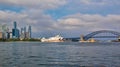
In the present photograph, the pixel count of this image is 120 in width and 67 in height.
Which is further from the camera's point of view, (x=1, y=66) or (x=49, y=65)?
(x=49, y=65)

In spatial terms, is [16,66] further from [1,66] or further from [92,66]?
[92,66]

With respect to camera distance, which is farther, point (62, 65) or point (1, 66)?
point (62, 65)

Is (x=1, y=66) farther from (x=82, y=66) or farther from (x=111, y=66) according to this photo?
(x=111, y=66)

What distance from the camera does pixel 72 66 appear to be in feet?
126

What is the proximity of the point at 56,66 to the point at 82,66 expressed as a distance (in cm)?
330

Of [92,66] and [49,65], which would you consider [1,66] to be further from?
[92,66]

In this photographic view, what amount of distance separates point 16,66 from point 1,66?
1.84m

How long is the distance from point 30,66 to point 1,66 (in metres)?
3.55

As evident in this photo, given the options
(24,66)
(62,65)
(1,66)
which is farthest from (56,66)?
(1,66)

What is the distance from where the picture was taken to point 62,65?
39375 mm

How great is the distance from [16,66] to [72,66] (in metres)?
7.04

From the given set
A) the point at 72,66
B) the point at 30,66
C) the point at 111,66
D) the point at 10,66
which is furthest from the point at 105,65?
the point at 10,66

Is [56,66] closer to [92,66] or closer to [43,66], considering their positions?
[43,66]

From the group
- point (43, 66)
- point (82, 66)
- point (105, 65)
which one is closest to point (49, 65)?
point (43, 66)
